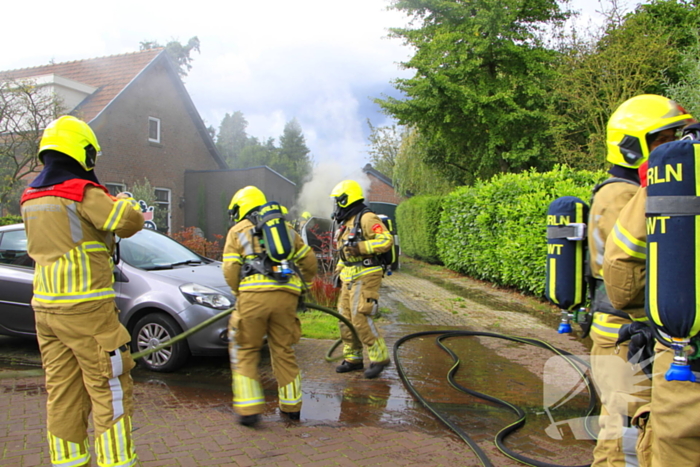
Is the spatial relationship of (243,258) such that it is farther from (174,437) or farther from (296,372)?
(174,437)

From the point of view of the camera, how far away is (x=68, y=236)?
2754mm

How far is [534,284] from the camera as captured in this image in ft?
30.2

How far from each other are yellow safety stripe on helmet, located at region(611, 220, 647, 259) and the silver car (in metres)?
3.96

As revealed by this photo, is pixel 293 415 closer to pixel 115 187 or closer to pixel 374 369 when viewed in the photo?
pixel 374 369

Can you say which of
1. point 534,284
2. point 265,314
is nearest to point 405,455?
point 265,314

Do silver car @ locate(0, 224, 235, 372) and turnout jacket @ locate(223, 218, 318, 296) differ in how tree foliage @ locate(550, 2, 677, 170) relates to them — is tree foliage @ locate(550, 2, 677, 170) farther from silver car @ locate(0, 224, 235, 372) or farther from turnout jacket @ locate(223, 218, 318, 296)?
turnout jacket @ locate(223, 218, 318, 296)

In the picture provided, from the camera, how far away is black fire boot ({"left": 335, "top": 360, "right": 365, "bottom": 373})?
5.12 m

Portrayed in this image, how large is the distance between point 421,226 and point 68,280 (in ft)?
51.6

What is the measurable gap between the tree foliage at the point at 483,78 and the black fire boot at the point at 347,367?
1367 cm

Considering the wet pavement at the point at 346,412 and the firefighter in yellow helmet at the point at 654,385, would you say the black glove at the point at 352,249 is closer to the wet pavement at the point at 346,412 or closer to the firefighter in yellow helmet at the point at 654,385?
the wet pavement at the point at 346,412

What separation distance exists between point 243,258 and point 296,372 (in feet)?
3.26

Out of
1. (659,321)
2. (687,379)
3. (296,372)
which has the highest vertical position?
(659,321)

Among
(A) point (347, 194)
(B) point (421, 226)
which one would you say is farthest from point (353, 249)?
(B) point (421, 226)

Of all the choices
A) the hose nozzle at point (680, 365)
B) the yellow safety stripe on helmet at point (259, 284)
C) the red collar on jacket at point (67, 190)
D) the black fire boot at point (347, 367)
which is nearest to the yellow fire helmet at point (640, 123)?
A: the hose nozzle at point (680, 365)
